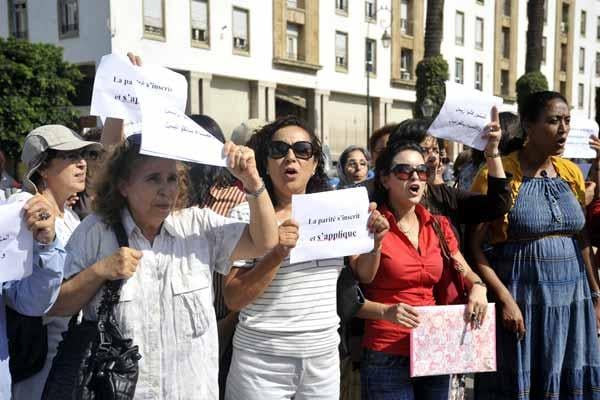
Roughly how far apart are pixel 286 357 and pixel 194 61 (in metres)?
23.3

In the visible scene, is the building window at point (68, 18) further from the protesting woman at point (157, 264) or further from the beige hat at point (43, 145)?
the protesting woman at point (157, 264)

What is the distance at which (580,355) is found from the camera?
3588 millimetres

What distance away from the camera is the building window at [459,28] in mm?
38031

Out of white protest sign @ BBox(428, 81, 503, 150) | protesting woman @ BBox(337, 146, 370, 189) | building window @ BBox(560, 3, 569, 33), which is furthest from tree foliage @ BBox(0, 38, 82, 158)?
building window @ BBox(560, 3, 569, 33)

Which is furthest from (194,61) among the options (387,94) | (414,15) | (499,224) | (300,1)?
(499,224)

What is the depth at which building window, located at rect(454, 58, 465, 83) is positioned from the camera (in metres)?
38.3

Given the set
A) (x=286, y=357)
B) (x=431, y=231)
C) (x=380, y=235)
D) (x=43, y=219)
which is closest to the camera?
(x=43, y=219)

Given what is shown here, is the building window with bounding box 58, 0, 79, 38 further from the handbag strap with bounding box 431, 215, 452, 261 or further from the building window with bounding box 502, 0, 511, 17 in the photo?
the building window with bounding box 502, 0, 511, 17

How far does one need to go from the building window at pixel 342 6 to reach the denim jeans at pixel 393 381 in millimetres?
29891

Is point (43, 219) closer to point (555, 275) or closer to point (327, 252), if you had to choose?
point (327, 252)

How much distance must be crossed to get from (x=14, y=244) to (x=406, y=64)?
115 ft

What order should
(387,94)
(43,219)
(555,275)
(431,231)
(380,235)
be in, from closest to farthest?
(43,219) < (380,235) < (431,231) < (555,275) < (387,94)

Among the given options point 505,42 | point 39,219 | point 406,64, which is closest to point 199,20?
point 406,64

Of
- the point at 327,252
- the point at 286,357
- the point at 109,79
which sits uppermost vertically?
the point at 109,79
